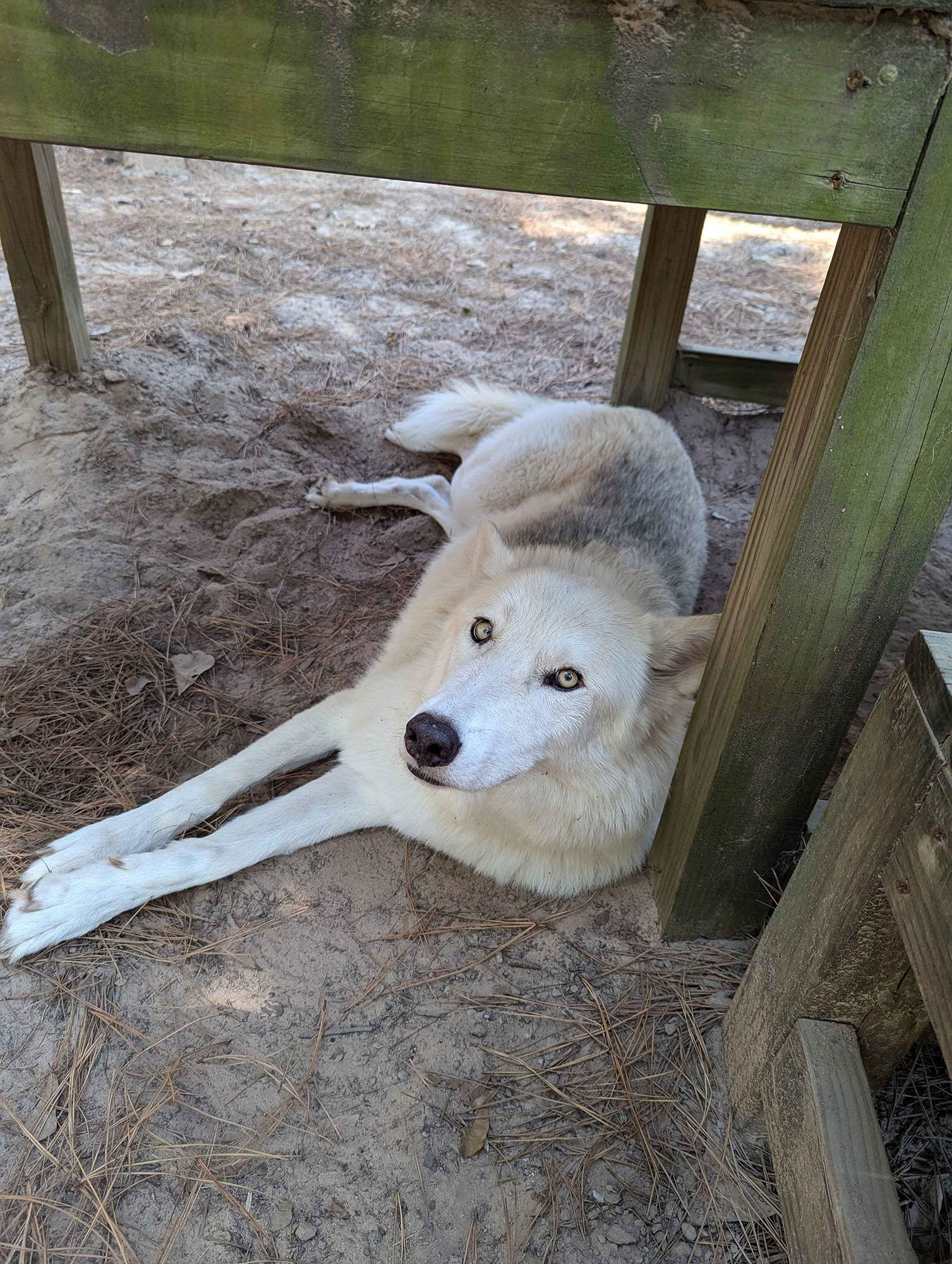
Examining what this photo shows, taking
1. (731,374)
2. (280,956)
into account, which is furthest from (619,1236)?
(731,374)

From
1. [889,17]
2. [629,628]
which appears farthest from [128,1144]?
[889,17]

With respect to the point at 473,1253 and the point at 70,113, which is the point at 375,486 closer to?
the point at 70,113

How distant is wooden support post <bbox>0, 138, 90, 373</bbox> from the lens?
3.81 m

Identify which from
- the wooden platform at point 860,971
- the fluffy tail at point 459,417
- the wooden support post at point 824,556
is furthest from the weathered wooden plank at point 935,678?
the fluffy tail at point 459,417

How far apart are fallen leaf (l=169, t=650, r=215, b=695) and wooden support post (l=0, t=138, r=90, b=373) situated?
6.53ft

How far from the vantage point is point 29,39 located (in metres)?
1.25

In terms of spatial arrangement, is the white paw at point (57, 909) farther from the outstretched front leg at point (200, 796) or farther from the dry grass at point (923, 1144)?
the dry grass at point (923, 1144)

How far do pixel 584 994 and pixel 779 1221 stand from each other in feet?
2.16

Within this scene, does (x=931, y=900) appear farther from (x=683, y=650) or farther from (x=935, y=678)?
(x=683, y=650)

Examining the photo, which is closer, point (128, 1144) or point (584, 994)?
point (128, 1144)

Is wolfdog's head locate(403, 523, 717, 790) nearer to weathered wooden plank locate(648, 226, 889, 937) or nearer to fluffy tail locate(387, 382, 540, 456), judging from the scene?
weathered wooden plank locate(648, 226, 889, 937)

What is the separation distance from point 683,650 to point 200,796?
4.88 feet

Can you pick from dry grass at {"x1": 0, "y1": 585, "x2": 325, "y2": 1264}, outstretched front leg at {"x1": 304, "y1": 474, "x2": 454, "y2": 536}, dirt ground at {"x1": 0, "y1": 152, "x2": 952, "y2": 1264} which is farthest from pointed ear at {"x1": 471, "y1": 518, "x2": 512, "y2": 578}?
outstretched front leg at {"x1": 304, "y1": 474, "x2": 454, "y2": 536}

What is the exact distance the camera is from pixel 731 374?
16.0 feet
